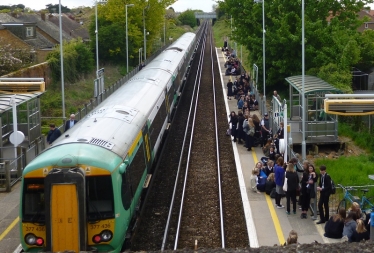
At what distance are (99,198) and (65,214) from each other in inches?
30.6

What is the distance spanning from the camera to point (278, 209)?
53.6ft

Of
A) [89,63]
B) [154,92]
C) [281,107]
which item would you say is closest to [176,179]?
[154,92]

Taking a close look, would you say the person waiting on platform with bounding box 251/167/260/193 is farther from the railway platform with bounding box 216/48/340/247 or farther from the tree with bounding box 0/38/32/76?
the tree with bounding box 0/38/32/76

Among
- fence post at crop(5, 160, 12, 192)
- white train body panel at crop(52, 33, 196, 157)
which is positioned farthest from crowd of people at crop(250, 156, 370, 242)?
fence post at crop(5, 160, 12, 192)

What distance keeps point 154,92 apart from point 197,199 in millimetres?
5396

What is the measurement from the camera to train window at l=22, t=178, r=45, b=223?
11266 mm

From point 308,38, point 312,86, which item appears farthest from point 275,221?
point 308,38

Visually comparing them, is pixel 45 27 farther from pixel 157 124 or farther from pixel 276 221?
pixel 276 221

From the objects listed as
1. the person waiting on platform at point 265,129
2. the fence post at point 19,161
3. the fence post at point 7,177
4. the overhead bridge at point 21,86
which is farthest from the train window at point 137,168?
the person waiting on platform at point 265,129

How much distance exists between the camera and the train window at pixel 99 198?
37.1ft

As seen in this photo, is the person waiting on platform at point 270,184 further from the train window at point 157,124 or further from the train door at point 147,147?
the train window at point 157,124

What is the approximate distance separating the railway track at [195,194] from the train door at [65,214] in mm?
2650

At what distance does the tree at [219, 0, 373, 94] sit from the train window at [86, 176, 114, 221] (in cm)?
2143

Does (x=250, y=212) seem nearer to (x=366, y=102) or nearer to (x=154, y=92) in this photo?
(x=366, y=102)
